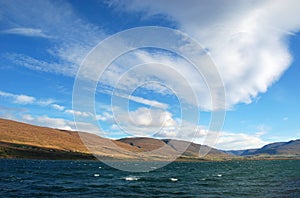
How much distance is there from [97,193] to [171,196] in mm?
13467

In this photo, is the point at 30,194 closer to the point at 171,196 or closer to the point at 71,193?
the point at 71,193

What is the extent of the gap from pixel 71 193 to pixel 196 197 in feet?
72.1

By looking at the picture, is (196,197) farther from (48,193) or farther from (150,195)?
(48,193)

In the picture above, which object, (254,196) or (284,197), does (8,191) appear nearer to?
(254,196)

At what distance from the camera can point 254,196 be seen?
51.2 m

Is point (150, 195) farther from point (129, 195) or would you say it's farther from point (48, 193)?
point (48, 193)

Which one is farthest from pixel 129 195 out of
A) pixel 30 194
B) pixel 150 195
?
pixel 30 194

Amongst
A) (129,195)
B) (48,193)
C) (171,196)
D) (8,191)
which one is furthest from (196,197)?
(8,191)

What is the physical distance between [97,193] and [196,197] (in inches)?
701

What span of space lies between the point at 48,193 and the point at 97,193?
8521 millimetres

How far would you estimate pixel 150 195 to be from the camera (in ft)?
170

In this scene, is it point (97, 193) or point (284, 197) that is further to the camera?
point (97, 193)

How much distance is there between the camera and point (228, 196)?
168 feet

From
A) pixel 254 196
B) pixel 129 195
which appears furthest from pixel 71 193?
pixel 254 196
